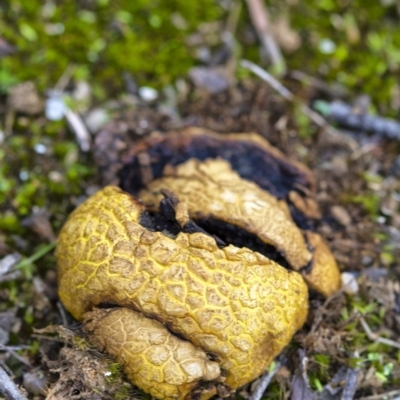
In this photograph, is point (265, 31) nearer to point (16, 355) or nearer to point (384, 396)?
point (384, 396)

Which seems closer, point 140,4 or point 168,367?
point 168,367

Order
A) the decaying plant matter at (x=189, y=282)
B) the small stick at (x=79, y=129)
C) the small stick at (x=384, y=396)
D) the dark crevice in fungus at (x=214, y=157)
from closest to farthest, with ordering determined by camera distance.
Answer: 1. the decaying plant matter at (x=189, y=282)
2. the small stick at (x=384, y=396)
3. the dark crevice in fungus at (x=214, y=157)
4. the small stick at (x=79, y=129)

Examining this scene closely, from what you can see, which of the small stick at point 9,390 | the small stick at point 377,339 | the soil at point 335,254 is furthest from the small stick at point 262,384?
the small stick at point 9,390

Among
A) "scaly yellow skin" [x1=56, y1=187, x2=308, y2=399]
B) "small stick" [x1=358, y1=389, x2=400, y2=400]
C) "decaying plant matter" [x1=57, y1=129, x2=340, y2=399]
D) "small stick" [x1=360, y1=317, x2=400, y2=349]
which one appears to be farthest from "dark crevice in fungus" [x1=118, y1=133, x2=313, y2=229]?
"small stick" [x1=358, y1=389, x2=400, y2=400]

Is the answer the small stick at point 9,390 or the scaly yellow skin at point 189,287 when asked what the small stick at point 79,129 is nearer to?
the scaly yellow skin at point 189,287

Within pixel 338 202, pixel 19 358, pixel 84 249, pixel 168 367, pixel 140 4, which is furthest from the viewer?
pixel 140 4

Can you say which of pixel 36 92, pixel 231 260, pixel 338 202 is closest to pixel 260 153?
pixel 338 202

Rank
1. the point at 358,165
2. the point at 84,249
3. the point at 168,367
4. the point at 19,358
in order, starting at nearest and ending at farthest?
the point at 168,367
the point at 84,249
the point at 19,358
the point at 358,165

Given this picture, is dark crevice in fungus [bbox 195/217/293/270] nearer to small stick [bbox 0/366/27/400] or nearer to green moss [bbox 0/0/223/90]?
small stick [bbox 0/366/27/400]

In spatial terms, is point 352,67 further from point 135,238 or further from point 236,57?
point 135,238
